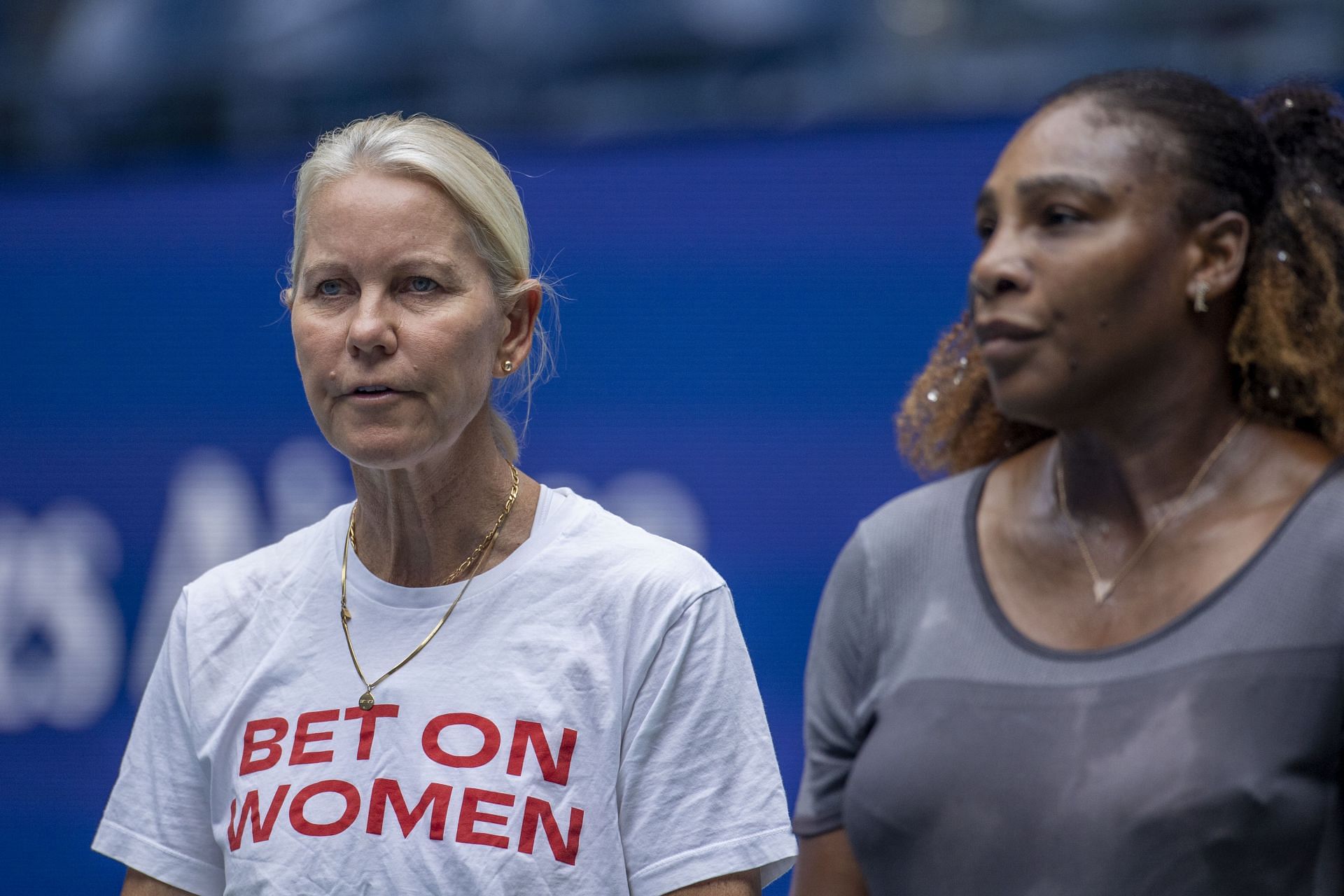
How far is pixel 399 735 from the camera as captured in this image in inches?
62.2

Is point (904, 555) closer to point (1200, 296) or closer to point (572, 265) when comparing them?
point (1200, 296)

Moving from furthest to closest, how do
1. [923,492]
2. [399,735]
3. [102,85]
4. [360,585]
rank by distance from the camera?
[102,85] < [360,585] < [399,735] < [923,492]

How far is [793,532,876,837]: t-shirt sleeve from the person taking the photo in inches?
54.4

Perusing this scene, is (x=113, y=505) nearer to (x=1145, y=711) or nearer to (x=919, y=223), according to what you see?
(x=919, y=223)

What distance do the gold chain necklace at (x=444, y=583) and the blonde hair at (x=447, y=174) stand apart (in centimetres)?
11

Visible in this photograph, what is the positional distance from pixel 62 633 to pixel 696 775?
2.62 meters

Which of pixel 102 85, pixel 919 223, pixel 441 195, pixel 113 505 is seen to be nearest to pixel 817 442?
→ pixel 919 223

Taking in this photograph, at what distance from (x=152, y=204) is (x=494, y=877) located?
2.83m

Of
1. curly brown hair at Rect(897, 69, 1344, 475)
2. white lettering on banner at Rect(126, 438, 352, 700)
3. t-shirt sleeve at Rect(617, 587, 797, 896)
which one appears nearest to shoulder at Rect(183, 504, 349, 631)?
t-shirt sleeve at Rect(617, 587, 797, 896)

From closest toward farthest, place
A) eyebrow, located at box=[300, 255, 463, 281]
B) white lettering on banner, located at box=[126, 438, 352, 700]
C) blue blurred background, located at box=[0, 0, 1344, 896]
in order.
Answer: eyebrow, located at box=[300, 255, 463, 281], blue blurred background, located at box=[0, 0, 1344, 896], white lettering on banner, located at box=[126, 438, 352, 700]

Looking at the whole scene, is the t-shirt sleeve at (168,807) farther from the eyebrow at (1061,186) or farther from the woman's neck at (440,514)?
the eyebrow at (1061,186)

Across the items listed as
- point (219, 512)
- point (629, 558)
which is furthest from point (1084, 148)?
point (219, 512)

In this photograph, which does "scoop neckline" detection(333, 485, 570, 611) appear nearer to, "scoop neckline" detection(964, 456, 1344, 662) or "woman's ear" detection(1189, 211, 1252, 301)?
"scoop neckline" detection(964, 456, 1344, 662)

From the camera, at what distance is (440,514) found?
170 cm
